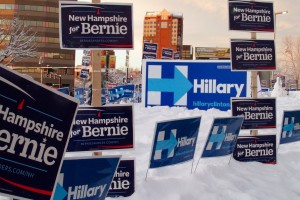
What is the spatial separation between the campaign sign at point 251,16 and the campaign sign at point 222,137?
2009 mm

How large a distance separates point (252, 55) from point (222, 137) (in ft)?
6.58

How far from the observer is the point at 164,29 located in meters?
158

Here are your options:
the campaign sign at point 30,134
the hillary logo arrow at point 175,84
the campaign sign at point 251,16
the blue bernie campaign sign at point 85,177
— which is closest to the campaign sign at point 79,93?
the hillary logo arrow at point 175,84

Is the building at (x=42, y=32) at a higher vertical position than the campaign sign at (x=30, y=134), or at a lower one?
higher

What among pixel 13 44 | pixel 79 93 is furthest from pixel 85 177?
→ pixel 13 44

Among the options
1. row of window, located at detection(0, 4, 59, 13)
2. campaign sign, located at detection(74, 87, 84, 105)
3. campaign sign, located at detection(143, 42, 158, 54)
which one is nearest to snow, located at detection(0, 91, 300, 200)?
campaign sign, located at detection(74, 87, 84, 105)

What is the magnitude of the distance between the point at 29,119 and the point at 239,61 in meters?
6.12

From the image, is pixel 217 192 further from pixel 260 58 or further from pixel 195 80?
pixel 195 80

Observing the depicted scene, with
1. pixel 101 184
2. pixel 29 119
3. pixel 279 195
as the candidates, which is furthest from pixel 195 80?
pixel 29 119

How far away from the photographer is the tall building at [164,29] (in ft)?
520

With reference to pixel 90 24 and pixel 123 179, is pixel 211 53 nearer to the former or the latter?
pixel 123 179

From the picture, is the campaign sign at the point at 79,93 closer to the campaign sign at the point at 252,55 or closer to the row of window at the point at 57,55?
the campaign sign at the point at 252,55

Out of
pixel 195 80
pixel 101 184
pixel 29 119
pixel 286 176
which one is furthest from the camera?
pixel 195 80

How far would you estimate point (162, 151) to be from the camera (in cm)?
621
